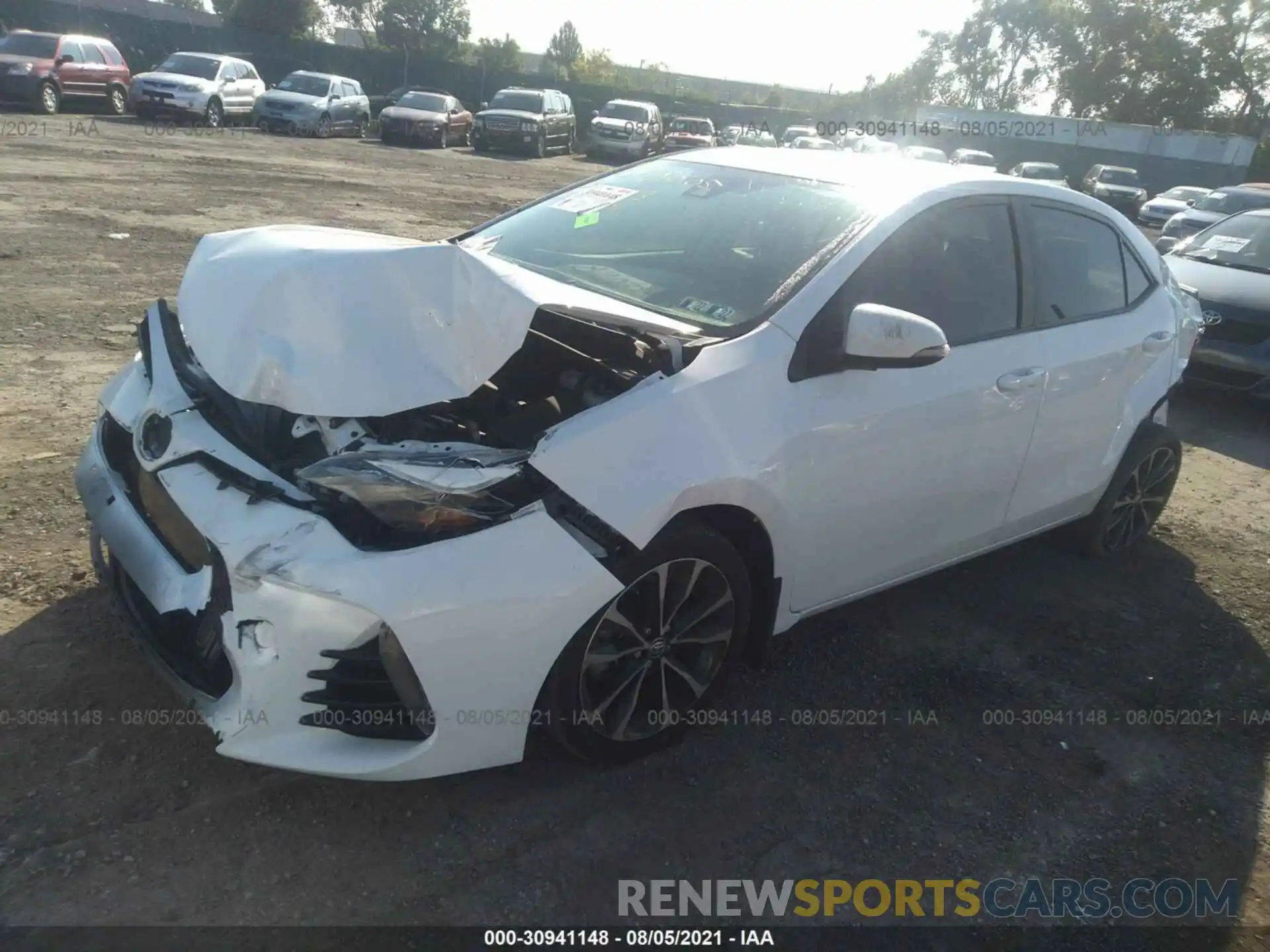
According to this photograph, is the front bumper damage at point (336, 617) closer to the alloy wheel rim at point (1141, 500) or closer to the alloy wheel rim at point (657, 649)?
the alloy wheel rim at point (657, 649)

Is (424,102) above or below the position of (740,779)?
above

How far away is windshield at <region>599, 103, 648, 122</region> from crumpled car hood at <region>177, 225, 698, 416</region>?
28.8m

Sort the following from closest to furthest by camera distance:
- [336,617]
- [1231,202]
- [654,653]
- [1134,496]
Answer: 1. [336,617]
2. [654,653]
3. [1134,496]
4. [1231,202]

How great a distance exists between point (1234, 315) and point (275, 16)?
48.1 m

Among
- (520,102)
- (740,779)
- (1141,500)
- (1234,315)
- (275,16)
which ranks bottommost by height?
(740,779)

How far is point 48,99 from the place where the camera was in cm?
2091

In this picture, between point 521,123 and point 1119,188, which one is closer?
point 521,123

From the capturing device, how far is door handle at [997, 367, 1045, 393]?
3.58m

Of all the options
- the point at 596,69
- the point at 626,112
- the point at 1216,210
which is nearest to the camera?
the point at 1216,210

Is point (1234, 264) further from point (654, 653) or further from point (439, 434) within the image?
point (439, 434)

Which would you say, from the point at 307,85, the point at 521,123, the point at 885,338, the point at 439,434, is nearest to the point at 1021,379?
the point at 885,338

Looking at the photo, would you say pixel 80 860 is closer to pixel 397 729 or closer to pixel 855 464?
pixel 397 729

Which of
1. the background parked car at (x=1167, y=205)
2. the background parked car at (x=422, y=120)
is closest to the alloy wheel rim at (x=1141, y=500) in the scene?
the background parked car at (x=1167, y=205)

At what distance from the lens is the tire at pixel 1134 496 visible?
4.58m
